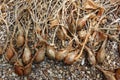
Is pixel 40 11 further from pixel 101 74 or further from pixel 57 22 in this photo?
pixel 101 74

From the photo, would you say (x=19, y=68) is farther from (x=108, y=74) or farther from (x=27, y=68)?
(x=108, y=74)

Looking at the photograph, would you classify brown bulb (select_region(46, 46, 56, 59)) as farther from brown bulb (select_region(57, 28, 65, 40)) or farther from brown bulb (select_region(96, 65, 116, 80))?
brown bulb (select_region(96, 65, 116, 80))

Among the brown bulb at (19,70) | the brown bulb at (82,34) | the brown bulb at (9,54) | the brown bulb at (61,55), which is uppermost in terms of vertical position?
the brown bulb at (82,34)

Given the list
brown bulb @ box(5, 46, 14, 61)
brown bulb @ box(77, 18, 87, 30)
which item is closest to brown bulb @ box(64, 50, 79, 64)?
brown bulb @ box(77, 18, 87, 30)

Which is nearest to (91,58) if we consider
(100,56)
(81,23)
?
(100,56)

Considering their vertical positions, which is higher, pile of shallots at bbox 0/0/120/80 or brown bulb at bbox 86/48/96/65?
pile of shallots at bbox 0/0/120/80

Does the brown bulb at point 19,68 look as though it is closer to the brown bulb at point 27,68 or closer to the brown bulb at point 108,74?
the brown bulb at point 27,68

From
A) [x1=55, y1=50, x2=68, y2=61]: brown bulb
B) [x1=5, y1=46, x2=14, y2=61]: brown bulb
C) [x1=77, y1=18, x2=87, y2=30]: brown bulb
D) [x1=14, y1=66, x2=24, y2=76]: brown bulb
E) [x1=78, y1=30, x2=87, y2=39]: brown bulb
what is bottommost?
[x1=14, y1=66, x2=24, y2=76]: brown bulb

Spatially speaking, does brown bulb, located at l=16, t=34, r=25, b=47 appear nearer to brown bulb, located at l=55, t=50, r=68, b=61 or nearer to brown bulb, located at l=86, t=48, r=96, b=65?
brown bulb, located at l=55, t=50, r=68, b=61

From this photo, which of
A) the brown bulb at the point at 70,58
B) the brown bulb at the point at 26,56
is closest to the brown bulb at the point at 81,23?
the brown bulb at the point at 70,58
